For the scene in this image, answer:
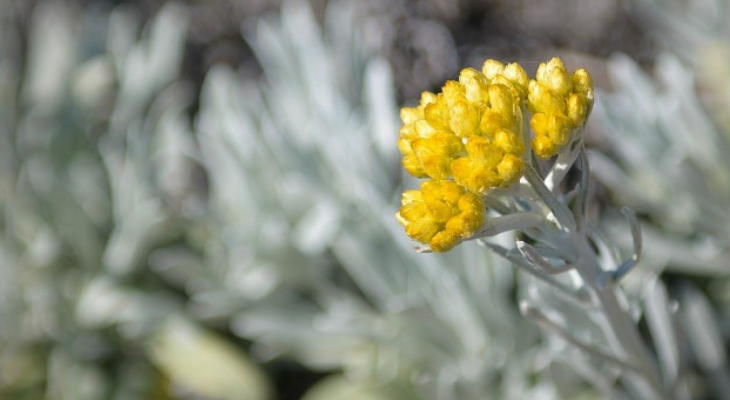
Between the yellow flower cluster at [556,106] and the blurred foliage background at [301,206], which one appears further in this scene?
the blurred foliage background at [301,206]

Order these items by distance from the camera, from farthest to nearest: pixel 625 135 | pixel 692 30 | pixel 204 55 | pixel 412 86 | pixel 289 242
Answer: pixel 204 55 < pixel 412 86 < pixel 692 30 < pixel 289 242 < pixel 625 135

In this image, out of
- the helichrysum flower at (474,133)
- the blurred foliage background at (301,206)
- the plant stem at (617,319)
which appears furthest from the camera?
the blurred foliage background at (301,206)

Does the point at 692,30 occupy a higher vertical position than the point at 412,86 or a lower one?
higher

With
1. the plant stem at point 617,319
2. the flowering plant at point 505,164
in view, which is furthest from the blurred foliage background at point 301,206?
the flowering plant at point 505,164

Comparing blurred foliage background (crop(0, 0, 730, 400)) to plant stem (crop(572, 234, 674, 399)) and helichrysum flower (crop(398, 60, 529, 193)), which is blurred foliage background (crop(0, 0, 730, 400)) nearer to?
plant stem (crop(572, 234, 674, 399))

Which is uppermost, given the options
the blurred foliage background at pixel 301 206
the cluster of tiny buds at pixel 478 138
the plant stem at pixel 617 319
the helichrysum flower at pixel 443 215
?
the cluster of tiny buds at pixel 478 138

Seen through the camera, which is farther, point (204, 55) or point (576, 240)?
point (204, 55)

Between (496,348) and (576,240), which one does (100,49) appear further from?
(576,240)

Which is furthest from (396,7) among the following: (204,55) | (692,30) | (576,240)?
(576,240)

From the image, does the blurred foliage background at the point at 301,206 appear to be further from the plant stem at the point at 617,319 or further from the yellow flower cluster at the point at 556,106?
the yellow flower cluster at the point at 556,106
